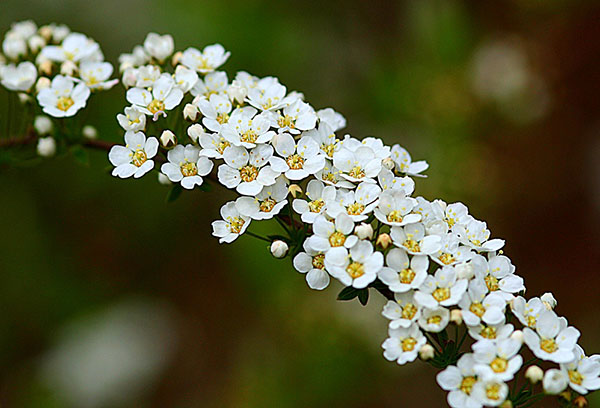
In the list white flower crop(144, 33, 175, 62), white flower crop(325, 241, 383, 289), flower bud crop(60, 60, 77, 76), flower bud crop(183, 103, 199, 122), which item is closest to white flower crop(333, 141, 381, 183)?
white flower crop(325, 241, 383, 289)

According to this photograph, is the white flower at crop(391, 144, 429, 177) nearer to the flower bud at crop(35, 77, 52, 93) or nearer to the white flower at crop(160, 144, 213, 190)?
the white flower at crop(160, 144, 213, 190)

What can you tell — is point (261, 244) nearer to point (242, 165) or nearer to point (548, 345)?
point (242, 165)

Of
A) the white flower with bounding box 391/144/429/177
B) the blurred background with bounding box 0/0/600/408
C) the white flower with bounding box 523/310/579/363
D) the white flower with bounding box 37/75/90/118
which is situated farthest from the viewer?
the blurred background with bounding box 0/0/600/408

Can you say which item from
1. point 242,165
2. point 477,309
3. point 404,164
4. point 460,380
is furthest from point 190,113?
point 460,380

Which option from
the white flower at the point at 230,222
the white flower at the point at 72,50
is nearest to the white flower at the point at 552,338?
the white flower at the point at 230,222

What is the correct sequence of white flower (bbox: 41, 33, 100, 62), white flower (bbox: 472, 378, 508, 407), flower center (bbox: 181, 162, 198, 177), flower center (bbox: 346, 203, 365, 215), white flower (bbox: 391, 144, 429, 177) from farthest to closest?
white flower (bbox: 41, 33, 100, 62) < white flower (bbox: 391, 144, 429, 177) < flower center (bbox: 181, 162, 198, 177) < flower center (bbox: 346, 203, 365, 215) < white flower (bbox: 472, 378, 508, 407)

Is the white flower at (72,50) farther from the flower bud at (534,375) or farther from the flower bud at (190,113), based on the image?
the flower bud at (534,375)

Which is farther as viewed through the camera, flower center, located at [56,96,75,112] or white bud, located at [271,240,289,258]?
flower center, located at [56,96,75,112]
